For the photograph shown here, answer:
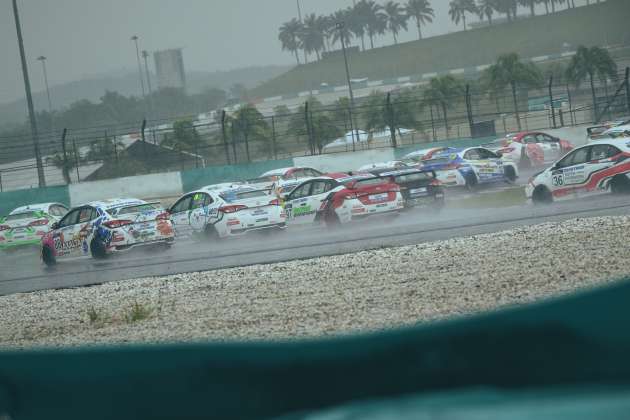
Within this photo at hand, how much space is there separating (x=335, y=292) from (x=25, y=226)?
16.5 meters

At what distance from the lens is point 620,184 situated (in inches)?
676

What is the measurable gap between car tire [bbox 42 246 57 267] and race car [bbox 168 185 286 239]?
3.19 metres

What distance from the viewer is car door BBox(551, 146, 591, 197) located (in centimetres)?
1722

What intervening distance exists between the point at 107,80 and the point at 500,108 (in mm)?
79369

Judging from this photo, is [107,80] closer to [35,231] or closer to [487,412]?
[35,231]

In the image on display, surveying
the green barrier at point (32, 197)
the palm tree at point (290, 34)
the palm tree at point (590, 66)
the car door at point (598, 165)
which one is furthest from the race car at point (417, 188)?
the palm tree at point (290, 34)

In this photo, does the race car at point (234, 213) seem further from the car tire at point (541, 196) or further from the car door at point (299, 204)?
the car tire at point (541, 196)

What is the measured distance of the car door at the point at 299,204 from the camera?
65.7ft

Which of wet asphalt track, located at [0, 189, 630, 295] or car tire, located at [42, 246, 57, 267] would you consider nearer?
wet asphalt track, located at [0, 189, 630, 295]

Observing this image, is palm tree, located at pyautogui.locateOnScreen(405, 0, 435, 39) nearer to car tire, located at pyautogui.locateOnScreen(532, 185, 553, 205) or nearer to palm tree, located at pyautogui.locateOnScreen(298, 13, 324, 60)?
palm tree, located at pyautogui.locateOnScreen(298, 13, 324, 60)

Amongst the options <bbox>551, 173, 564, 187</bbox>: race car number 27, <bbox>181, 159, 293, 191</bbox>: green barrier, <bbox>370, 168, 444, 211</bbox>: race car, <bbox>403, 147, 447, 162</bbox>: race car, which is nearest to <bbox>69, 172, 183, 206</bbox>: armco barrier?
<bbox>181, 159, 293, 191</bbox>: green barrier

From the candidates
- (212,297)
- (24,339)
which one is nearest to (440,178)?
(212,297)

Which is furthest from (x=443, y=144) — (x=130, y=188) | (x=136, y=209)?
(x=136, y=209)

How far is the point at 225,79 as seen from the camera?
132125 mm
